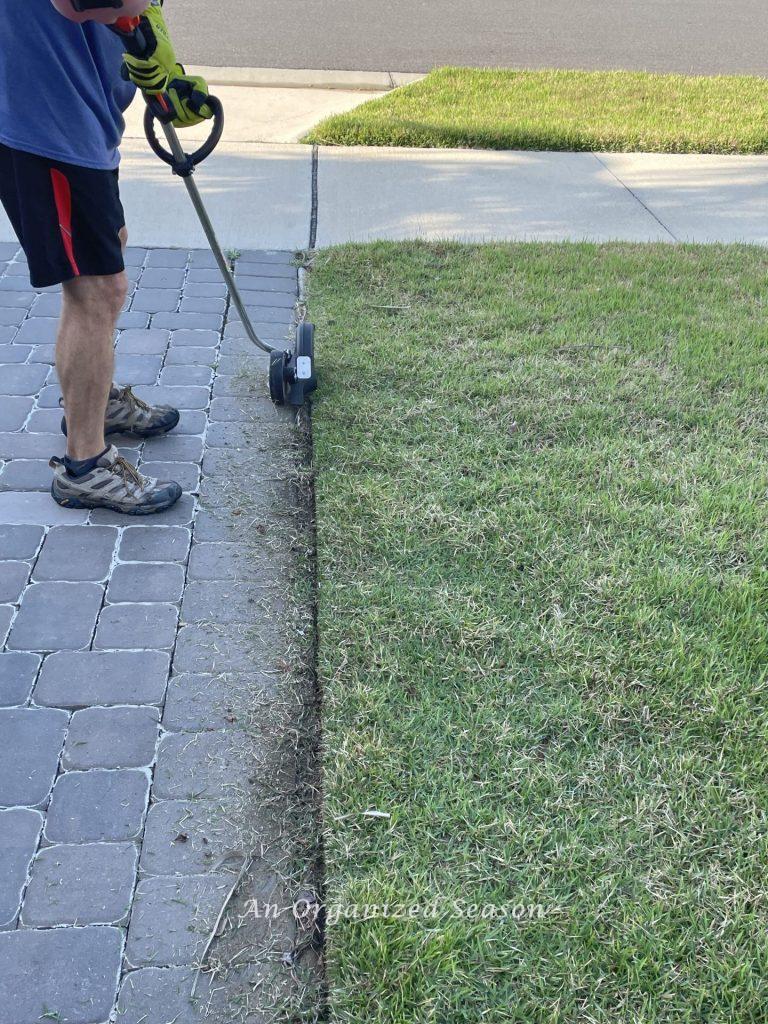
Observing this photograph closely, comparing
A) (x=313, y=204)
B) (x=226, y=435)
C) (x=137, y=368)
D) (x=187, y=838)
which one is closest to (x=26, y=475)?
(x=226, y=435)

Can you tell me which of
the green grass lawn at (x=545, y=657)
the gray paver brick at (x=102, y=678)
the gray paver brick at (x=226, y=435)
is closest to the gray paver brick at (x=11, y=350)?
the gray paver brick at (x=226, y=435)

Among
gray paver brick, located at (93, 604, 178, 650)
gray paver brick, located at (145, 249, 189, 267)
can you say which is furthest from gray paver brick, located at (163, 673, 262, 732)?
gray paver brick, located at (145, 249, 189, 267)

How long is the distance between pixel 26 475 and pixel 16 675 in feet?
3.19

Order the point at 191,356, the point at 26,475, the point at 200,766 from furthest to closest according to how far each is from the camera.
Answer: the point at 191,356 → the point at 26,475 → the point at 200,766

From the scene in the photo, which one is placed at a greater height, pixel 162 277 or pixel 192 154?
pixel 192 154

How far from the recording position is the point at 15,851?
2016 mm

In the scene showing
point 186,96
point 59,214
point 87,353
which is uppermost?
point 186,96

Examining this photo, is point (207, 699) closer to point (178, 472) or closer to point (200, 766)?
point (200, 766)

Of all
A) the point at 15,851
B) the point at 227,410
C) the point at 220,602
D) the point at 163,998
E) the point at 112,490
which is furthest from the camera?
the point at 227,410

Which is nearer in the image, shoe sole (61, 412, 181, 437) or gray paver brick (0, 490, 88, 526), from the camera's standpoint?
gray paver brick (0, 490, 88, 526)

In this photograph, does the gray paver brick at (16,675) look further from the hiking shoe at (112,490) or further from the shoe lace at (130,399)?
the shoe lace at (130,399)

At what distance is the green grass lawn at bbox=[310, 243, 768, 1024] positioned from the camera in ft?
6.02

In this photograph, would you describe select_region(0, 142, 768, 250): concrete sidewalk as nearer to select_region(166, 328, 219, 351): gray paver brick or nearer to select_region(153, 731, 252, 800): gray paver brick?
select_region(166, 328, 219, 351): gray paver brick

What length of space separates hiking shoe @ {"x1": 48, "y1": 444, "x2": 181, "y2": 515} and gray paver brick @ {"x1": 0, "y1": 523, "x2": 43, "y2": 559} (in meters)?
0.15
